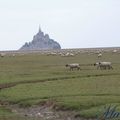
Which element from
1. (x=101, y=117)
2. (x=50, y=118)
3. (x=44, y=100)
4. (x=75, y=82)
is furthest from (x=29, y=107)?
(x=75, y=82)

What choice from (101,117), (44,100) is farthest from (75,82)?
(101,117)

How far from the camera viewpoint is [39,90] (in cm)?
3672

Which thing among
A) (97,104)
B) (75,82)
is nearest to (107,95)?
(97,104)

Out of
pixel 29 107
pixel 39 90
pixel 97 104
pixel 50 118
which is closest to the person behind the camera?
pixel 50 118

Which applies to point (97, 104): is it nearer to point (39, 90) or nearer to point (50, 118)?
point (50, 118)

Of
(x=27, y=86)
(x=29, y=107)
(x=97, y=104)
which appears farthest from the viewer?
(x=27, y=86)

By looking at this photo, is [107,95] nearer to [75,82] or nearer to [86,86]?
[86,86]

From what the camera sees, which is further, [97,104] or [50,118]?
[97,104]

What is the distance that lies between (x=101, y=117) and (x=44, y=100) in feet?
26.8

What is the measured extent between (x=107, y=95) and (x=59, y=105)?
440 centimetres

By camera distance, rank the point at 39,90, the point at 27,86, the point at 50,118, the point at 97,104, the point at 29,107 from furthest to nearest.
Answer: the point at 27,86 → the point at 39,90 → the point at 29,107 → the point at 97,104 → the point at 50,118

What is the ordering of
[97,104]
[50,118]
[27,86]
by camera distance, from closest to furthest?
[50,118] < [97,104] < [27,86]

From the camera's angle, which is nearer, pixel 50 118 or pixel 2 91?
pixel 50 118

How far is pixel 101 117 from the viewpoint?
24.4 m
